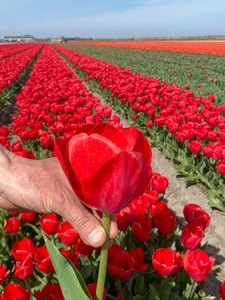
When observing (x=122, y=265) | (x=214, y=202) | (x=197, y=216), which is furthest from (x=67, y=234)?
(x=214, y=202)

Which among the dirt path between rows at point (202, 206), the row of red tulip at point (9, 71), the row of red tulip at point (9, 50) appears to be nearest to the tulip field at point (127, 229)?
the dirt path between rows at point (202, 206)

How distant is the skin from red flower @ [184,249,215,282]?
2.52 feet

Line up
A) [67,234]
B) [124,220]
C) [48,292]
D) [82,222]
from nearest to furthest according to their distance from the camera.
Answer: [82,222], [48,292], [67,234], [124,220]

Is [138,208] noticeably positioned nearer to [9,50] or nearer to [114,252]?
[114,252]

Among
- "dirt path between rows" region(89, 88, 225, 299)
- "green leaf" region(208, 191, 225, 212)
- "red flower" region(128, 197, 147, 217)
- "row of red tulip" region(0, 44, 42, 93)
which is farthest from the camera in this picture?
"row of red tulip" region(0, 44, 42, 93)

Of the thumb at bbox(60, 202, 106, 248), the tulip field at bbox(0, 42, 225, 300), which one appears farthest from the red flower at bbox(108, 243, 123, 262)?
the thumb at bbox(60, 202, 106, 248)

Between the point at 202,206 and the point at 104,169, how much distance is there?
12.6ft

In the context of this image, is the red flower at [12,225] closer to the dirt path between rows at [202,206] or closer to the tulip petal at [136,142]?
the tulip petal at [136,142]

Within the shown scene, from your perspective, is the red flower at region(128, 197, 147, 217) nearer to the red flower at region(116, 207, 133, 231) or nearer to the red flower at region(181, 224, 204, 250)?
the red flower at region(116, 207, 133, 231)

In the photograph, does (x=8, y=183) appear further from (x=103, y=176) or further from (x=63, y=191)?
(x=103, y=176)

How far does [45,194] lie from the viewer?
1180mm

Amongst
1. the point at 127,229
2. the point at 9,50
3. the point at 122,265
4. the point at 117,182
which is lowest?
the point at 127,229

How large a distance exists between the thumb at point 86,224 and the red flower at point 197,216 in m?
1.04

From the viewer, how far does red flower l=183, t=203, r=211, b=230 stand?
1.95 meters
